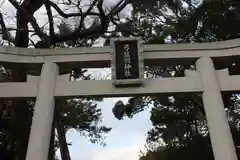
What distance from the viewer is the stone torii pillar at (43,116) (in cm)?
469

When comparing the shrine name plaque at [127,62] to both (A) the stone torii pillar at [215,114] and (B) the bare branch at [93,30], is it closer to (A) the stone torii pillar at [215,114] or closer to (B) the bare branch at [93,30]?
(A) the stone torii pillar at [215,114]

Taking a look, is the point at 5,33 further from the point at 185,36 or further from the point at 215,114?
the point at 215,114

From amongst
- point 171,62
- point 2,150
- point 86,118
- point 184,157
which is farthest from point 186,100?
point 2,150

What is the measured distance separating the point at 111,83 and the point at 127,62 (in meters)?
0.39

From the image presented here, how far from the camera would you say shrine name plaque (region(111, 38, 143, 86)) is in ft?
16.6

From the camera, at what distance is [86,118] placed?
9.30m

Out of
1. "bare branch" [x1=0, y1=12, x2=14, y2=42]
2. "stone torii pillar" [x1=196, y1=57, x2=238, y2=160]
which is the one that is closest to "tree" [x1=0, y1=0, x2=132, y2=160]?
"bare branch" [x1=0, y1=12, x2=14, y2=42]

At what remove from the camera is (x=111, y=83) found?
5.13 m

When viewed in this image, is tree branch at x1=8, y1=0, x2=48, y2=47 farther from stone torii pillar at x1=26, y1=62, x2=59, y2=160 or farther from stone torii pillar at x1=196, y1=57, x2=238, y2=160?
stone torii pillar at x1=196, y1=57, x2=238, y2=160

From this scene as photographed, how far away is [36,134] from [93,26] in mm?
3499

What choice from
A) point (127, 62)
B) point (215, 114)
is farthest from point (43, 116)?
point (215, 114)

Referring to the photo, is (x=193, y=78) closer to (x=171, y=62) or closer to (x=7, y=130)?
(x=171, y=62)

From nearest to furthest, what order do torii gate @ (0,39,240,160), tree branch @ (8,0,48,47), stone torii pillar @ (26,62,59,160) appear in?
stone torii pillar @ (26,62,59,160)
torii gate @ (0,39,240,160)
tree branch @ (8,0,48,47)

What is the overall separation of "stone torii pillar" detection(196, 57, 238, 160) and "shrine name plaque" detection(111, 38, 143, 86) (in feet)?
2.90
